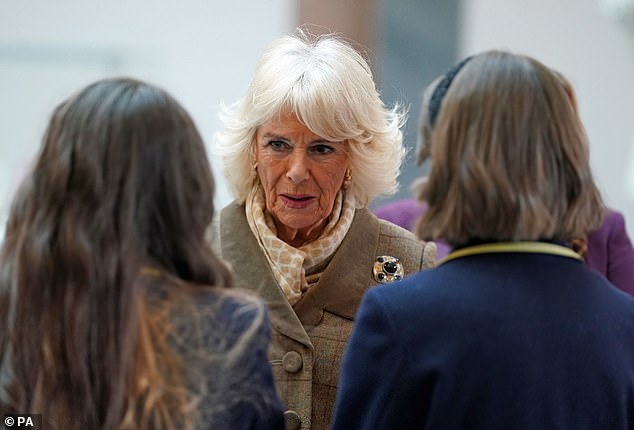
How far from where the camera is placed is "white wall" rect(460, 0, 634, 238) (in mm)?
6004

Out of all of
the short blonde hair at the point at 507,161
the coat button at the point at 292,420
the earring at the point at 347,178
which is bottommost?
the coat button at the point at 292,420

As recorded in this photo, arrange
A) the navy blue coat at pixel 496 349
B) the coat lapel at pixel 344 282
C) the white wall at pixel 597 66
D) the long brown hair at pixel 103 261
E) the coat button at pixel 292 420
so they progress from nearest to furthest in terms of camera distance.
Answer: the long brown hair at pixel 103 261, the navy blue coat at pixel 496 349, the coat button at pixel 292 420, the coat lapel at pixel 344 282, the white wall at pixel 597 66

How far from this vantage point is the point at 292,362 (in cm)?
301

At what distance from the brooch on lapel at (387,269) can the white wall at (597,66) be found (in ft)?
9.87

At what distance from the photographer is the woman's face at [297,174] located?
3174 mm

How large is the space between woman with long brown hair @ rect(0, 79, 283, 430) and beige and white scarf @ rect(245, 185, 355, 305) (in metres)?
0.91

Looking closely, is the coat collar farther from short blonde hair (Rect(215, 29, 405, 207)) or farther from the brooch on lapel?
short blonde hair (Rect(215, 29, 405, 207))

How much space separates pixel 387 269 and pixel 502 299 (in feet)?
3.21

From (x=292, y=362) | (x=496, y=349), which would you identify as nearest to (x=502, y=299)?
(x=496, y=349)

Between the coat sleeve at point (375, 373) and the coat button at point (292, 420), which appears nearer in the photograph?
the coat sleeve at point (375, 373)

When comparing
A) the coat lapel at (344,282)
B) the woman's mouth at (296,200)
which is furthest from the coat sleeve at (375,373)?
the woman's mouth at (296,200)

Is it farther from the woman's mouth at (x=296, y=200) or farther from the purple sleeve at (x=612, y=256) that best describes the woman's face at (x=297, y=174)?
the purple sleeve at (x=612, y=256)

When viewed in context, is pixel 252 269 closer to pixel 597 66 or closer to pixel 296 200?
pixel 296 200

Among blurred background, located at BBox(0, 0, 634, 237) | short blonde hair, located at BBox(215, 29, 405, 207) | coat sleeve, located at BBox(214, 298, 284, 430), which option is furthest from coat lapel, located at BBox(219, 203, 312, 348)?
blurred background, located at BBox(0, 0, 634, 237)
